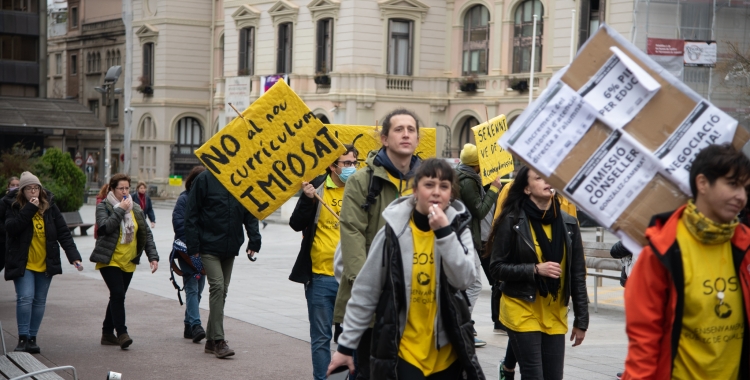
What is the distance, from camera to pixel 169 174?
191ft

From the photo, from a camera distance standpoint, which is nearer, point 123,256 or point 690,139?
point 690,139

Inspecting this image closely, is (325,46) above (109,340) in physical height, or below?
above

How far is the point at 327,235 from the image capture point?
776 centimetres

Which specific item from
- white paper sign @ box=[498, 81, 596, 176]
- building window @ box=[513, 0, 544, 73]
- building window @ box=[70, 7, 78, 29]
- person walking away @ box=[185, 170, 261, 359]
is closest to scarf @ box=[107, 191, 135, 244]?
person walking away @ box=[185, 170, 261, 359]

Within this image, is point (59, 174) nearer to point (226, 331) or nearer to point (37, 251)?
point (226, 331)

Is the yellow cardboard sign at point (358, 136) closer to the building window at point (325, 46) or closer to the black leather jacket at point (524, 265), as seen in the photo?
the black leather jacket at point (524, 265)

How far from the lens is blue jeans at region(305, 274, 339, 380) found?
7.55 m

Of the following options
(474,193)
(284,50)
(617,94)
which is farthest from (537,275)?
(284,50)

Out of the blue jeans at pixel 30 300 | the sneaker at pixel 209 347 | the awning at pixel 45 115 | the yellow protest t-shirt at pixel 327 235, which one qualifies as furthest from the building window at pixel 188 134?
the yellow protest t-shirt at pixel 327 235

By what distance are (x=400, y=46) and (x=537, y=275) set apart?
40.0 m

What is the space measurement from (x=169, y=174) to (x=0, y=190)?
3810 cm

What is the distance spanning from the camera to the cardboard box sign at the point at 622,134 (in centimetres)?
416

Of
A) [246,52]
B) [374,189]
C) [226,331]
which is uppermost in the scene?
[246,52]

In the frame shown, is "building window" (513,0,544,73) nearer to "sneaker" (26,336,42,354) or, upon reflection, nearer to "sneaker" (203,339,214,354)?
"sneaker" (203,339,214,354)
